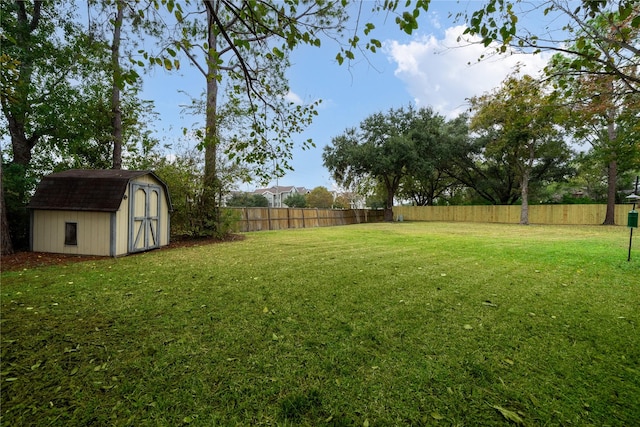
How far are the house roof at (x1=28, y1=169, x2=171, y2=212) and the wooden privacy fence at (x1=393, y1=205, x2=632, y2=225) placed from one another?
23.6m

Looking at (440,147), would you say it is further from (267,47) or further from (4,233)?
(4,233)

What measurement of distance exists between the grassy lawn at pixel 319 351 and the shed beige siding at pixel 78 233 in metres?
1.96

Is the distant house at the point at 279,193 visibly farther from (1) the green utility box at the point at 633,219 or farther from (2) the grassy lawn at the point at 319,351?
(2) the grassy lawn at the point at 319,351

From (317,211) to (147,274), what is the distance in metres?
16.3

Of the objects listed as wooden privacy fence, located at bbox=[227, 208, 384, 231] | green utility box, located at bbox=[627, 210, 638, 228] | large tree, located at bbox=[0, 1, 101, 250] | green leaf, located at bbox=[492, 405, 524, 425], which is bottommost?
green leaf, located at bbox=[492, 405, 524, 425]

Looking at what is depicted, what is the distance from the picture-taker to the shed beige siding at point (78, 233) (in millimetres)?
6320

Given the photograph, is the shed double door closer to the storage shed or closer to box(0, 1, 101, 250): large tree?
the storage shed

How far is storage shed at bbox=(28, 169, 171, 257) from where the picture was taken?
627 cm

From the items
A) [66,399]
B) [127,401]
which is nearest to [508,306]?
[127,401]

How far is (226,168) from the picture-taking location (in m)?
9.73

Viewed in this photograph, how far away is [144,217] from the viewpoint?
7.19 m

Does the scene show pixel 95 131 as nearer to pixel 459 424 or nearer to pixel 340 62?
pixel 340 62

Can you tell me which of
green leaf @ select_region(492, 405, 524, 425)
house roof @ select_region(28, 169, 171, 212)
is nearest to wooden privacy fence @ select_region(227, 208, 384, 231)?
house roof @ select_region(28, 169, 171, 212)

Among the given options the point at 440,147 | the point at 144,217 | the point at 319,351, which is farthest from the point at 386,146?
the point at 319,351
